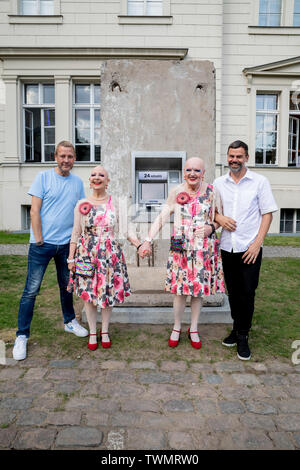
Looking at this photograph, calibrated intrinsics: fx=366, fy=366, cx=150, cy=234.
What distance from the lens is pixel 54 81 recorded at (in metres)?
10.6

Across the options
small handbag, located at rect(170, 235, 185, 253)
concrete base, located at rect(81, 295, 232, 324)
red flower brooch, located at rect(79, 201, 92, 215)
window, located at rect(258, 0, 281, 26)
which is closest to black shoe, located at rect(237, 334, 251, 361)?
concrete base, located at rect(81, 295, 232, 324)

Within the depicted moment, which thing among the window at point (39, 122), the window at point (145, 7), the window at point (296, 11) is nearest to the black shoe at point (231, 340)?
the window at point (39, 122)

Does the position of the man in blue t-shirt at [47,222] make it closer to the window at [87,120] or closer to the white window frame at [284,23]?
the window at [87,120]

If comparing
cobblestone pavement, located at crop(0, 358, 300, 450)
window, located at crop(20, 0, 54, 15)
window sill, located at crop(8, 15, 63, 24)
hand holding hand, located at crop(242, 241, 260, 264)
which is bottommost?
cobblestone pavement, located at crop(0, 358, 300, 450)

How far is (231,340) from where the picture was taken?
3.43 m

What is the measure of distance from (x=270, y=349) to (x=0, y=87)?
33.8 feet

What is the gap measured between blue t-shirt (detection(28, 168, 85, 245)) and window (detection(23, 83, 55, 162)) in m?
8.27

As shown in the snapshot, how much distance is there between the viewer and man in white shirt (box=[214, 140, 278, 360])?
3.05 m

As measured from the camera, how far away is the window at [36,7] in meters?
10.5

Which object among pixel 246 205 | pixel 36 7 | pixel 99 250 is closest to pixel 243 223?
pixel 246 205

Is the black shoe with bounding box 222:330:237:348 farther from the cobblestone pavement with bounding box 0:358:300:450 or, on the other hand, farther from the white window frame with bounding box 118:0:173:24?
the white window frame with bounding box 118:0:173:24

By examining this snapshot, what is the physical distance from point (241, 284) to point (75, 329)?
1.69 metres

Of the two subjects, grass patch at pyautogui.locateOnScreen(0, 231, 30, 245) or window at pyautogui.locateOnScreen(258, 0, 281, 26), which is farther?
window at pyautogui.locateOnScreen(258, 0, 281, 26)

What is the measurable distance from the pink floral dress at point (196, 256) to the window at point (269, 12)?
33.2ft
